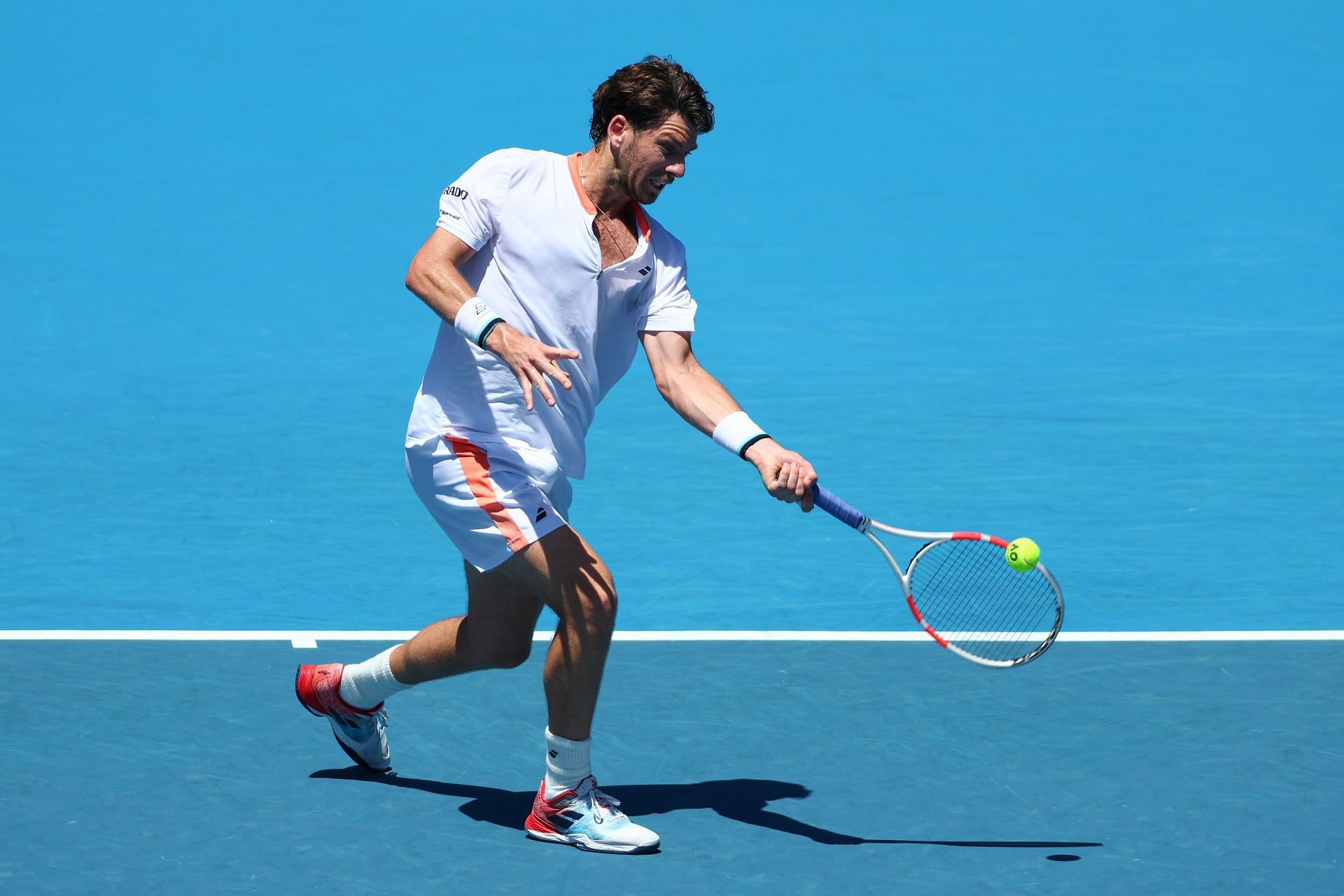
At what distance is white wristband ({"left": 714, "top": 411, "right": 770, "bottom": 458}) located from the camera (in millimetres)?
4441

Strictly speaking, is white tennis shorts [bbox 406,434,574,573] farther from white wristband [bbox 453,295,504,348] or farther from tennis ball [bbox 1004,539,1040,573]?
tennis ball [bbox 1004,539,1040,573]

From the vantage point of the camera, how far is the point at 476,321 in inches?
162

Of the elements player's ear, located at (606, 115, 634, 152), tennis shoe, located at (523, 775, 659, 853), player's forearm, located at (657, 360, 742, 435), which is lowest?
tennis shoe, located at (523, 775, 659, 853)

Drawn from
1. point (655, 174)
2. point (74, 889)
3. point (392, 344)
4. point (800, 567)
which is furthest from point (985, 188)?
point (74, 889)

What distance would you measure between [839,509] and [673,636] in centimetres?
202

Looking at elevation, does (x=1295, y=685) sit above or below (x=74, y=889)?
above

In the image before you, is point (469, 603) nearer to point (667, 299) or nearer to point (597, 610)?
point (597, 610)

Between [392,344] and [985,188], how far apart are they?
4.45m

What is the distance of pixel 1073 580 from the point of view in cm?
698

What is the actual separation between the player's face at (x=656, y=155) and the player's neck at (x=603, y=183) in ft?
0.13

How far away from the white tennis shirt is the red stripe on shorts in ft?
0.11

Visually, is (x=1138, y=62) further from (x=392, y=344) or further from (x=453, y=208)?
(x=453, y=208)

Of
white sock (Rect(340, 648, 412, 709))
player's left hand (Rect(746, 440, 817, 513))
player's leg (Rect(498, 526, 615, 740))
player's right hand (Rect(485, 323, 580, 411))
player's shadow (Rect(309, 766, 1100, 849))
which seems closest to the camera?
player's right hand (Rect(485, 323, 580, 411))

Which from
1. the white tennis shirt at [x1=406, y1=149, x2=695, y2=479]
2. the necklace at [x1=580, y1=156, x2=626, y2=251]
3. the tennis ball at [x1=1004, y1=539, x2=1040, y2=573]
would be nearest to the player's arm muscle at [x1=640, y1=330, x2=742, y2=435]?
the white tennis shirt at [x1=406, y1=149, x2=695, y2=479]
